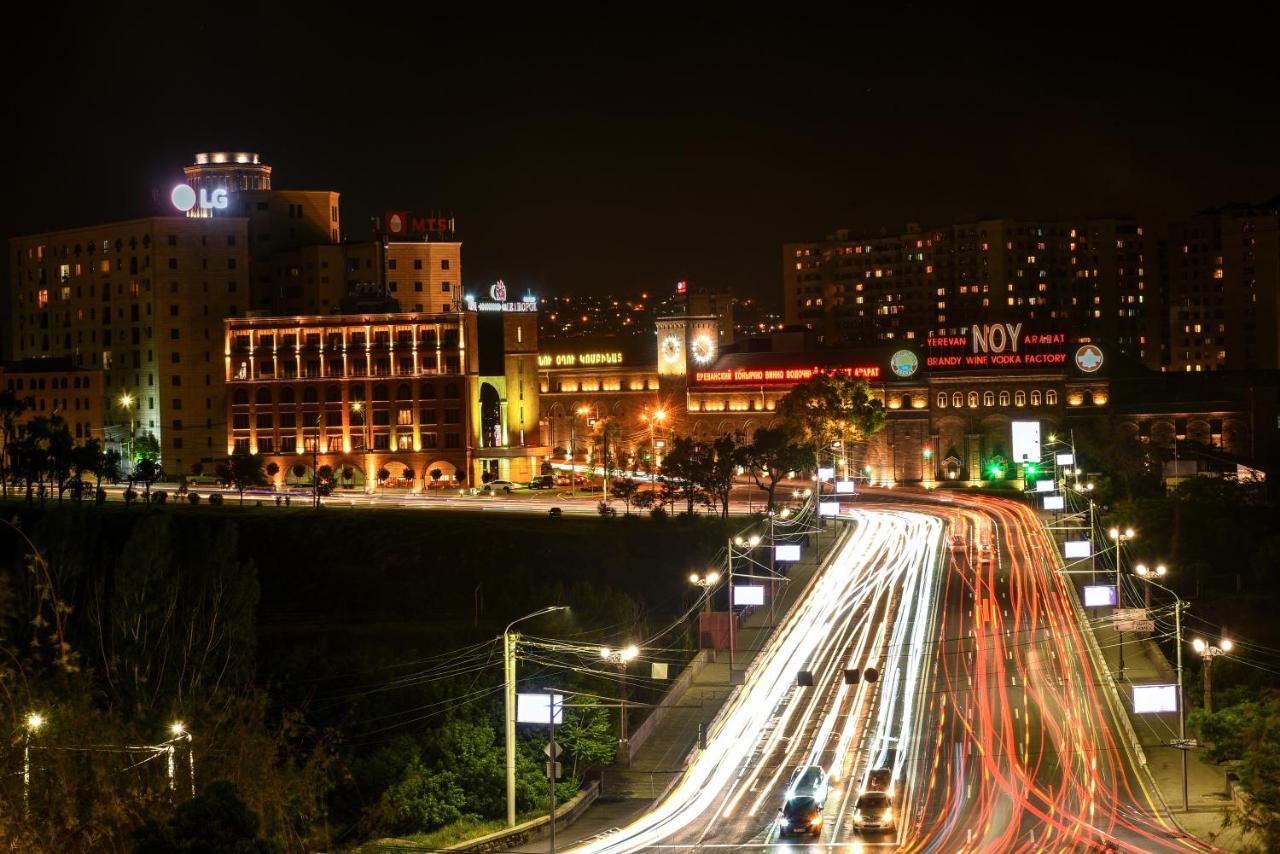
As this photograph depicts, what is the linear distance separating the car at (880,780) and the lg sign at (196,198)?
11274 centimetres

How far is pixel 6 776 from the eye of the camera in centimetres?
3272

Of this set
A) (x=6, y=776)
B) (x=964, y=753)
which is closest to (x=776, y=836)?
(x=964, y=753)

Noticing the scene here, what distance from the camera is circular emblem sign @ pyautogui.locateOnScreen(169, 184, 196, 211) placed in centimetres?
14175

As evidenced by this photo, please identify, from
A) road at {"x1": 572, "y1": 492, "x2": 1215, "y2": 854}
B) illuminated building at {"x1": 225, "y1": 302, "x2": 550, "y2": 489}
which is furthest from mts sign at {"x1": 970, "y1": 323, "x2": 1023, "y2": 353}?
road at {"x1": 572, "y1": 492, "x2": 1215, "y2": 854}

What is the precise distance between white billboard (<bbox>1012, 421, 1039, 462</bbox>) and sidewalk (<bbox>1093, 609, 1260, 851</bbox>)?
5388 cm

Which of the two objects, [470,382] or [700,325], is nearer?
[470,382]

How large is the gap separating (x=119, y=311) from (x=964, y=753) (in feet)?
362

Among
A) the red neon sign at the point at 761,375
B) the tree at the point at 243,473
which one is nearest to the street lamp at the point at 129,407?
the tree at the point at 243,473

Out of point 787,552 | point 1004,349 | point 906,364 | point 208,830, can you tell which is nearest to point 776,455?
point 906,364

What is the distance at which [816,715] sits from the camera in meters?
54.2

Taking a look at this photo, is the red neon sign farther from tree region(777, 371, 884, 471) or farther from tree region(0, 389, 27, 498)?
tree region(0, 389, 27, 498)

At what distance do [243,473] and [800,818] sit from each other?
82957mm

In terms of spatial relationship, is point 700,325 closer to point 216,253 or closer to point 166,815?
point 216,253

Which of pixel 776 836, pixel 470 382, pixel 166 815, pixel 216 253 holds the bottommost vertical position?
pixel 776 836
